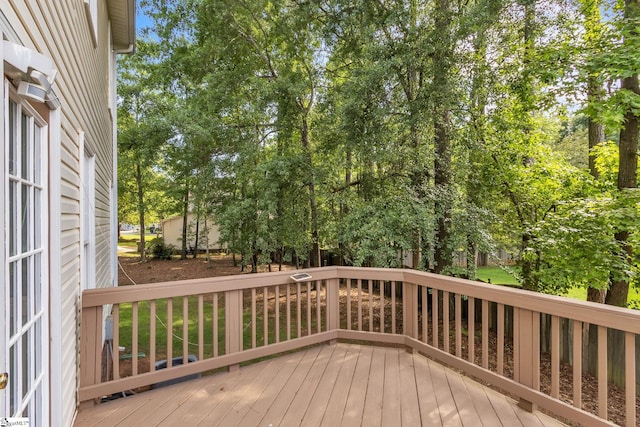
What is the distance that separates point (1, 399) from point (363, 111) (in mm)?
5164

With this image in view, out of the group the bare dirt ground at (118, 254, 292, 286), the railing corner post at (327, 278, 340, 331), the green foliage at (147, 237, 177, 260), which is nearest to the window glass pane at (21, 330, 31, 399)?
the railing corner post at (327, 278, 340, 331)

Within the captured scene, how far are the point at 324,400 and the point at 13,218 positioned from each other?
2.22 meters

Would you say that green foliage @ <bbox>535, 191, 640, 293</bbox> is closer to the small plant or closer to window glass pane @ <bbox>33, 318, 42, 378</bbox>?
window glass pane @ <bbox>33, 318, 42, 378</bbox>

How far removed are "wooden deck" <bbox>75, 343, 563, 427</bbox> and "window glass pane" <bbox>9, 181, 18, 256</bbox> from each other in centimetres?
155

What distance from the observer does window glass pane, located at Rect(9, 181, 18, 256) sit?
1339 mm

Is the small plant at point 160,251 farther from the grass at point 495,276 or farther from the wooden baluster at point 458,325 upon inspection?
the wooden baluster at point 458,325

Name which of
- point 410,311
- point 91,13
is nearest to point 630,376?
point 410,311

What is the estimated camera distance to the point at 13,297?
53.8 inches

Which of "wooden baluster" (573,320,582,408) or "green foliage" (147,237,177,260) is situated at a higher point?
"wooden baluster" (573,320,582,408)

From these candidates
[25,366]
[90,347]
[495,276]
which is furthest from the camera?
[495,276]

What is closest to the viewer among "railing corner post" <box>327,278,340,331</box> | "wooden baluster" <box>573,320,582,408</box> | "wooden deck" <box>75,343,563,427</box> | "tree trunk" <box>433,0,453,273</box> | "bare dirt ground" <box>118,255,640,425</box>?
"wooden baluster" <box>573,320,582,408</box>

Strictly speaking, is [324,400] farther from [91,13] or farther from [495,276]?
[495,276]

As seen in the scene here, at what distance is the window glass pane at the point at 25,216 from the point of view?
1499 millimetres

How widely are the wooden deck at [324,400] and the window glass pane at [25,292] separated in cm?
121
